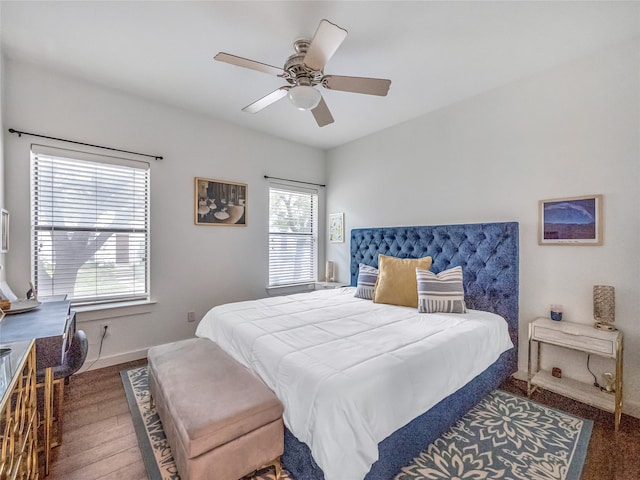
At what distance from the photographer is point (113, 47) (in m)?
2.23

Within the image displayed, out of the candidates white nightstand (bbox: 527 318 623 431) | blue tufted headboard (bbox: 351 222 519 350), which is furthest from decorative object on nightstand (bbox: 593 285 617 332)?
blue tufted headboard (bbox: 351 222 519 350)

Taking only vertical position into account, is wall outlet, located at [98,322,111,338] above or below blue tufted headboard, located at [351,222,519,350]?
below

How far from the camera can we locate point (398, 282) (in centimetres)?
289

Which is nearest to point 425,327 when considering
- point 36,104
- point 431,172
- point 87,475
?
point 431,172

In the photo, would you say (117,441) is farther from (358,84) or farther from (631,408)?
(631,408)

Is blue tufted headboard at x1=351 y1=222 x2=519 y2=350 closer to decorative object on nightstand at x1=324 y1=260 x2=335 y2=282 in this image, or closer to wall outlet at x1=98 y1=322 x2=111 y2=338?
decorative object on nightstand at x1=324 y1=260 x2=335 y2=282

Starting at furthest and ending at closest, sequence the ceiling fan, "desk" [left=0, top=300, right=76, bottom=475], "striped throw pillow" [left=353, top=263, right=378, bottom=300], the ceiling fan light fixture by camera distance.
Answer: "striped throw pillow" [left=353, top=263, right=378, bottom=300] → the ceiling fan light fixture → the ceiling fan → "desk" [left=0, top=300, right=76, bottom=475]

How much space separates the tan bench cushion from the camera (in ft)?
4.28

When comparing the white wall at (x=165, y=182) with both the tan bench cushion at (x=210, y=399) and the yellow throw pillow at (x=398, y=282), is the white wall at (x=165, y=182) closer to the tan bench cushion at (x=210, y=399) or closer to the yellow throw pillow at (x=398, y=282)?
the tan bench cushion at (x=210, y=399)

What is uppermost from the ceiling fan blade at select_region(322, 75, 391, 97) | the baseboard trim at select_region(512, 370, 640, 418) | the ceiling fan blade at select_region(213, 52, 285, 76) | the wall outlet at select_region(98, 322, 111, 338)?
the ceiling fan blade at select_region(213, 52, 285, 76)

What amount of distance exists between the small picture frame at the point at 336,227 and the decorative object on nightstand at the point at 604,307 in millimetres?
2941

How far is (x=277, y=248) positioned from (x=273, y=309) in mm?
1698

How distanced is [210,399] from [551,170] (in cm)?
314

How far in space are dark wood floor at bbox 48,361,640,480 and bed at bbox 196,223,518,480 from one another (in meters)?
0.62
